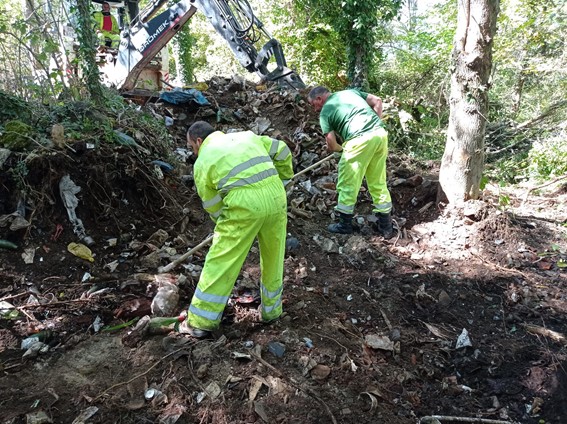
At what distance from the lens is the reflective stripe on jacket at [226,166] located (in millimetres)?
2760

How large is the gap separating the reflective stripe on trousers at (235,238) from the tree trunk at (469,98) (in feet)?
9.49

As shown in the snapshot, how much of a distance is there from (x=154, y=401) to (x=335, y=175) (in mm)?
4141

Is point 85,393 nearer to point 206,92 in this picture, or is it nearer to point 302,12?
point 206,92

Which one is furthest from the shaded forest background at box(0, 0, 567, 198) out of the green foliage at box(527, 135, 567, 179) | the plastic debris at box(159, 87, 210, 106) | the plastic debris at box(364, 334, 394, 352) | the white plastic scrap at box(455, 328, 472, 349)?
the plastic debris at box(364, 334, 394, 352)

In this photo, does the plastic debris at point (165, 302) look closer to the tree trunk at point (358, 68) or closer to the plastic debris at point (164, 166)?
the plastic debris at point (164, 166)

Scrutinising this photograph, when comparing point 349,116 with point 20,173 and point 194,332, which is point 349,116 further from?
point 20,173

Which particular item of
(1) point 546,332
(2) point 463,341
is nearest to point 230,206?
(2) point 463,341

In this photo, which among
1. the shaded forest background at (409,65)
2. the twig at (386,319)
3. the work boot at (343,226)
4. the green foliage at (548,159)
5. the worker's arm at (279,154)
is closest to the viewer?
the worker's arm at (279,154)

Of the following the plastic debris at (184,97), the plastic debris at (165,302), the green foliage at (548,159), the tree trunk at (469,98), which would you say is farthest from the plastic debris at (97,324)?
the green foliage at (548,159)

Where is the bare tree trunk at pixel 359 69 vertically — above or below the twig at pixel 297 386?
above

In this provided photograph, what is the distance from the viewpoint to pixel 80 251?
12.4ft

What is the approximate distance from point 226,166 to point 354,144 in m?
2.18

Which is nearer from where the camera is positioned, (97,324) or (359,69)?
(97,324)

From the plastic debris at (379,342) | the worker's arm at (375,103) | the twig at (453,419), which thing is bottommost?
the twig at (453,419)
